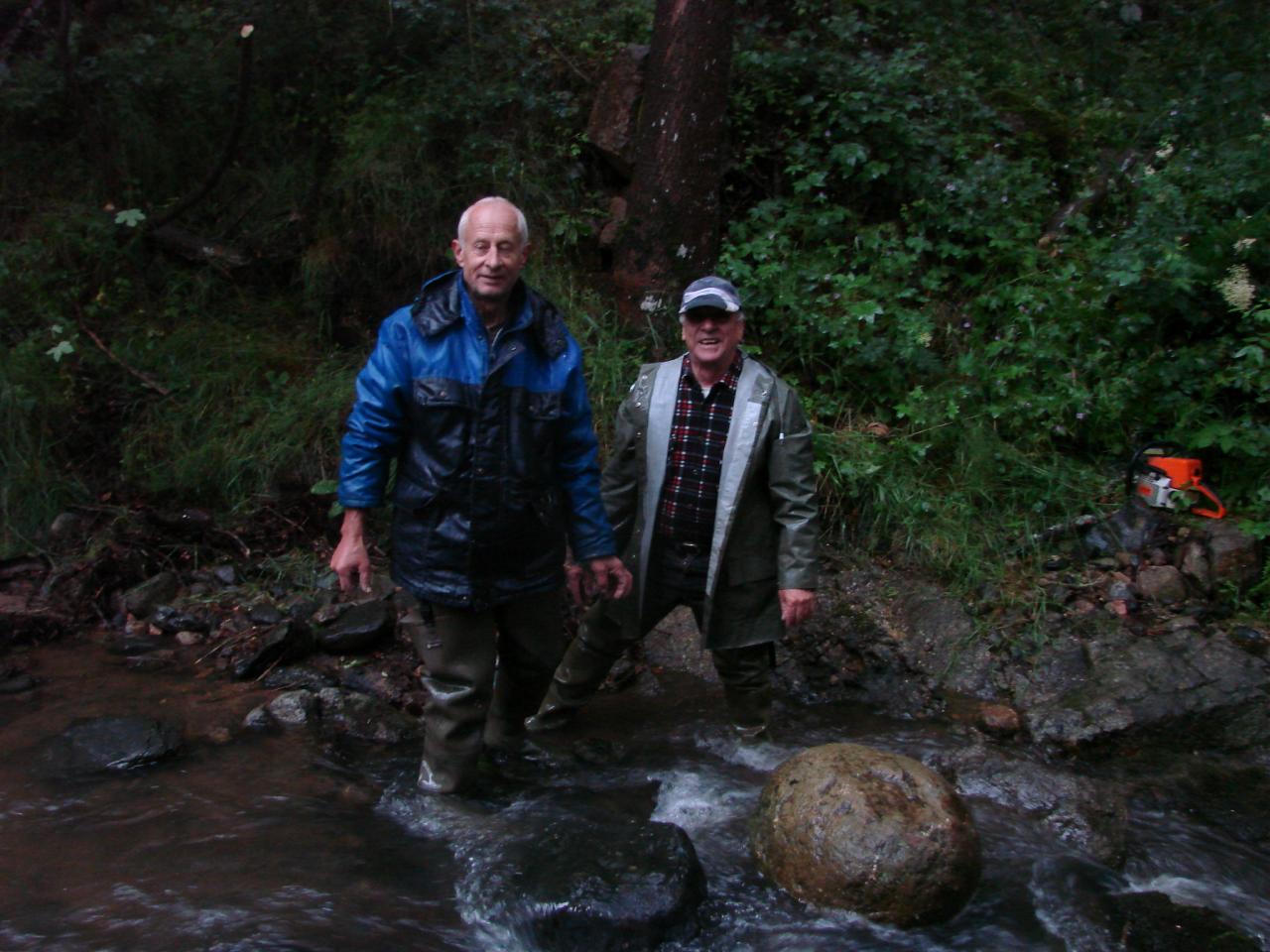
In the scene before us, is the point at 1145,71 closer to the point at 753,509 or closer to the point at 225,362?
the point at 753,509

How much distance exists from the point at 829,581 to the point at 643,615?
1.82 metres

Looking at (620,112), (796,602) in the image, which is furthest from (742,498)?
(620,112)

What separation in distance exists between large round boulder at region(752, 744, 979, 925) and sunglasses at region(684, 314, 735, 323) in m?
1.59

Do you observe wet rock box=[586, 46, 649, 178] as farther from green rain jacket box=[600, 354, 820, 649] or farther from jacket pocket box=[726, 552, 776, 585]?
jacket pocket box=[726, 552, 776, 585]

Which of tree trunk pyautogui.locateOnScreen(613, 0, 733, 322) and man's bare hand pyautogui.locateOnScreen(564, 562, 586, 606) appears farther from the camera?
tree trunk pyautogui.locateOnScreen(613, 0, 733, 322)

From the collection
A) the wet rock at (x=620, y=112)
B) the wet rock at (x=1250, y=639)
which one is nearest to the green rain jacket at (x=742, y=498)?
the wet rock at (x=1250, y=639)

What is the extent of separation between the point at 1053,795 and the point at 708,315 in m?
2.29

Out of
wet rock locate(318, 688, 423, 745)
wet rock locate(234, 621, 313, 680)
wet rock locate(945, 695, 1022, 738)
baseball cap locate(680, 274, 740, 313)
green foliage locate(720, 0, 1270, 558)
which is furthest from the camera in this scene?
green foliage locate(720, 0, 1270, 558)

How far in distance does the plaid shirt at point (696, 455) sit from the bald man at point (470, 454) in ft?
1.22

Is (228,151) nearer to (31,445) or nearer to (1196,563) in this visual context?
(31,445)

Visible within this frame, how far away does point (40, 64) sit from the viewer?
798 centimetres

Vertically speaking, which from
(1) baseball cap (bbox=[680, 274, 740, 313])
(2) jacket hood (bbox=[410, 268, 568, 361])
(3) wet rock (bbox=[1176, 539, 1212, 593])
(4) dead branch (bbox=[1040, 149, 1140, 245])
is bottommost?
(3) wet rock (bbox=[1176, 539, 1212, 593])

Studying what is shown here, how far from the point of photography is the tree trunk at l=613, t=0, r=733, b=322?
663cm

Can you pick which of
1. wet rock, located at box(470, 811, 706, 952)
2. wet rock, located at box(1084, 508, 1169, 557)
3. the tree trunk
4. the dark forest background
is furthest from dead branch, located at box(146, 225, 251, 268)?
wet rock, located at box(1084, 508, 1169, 557)
